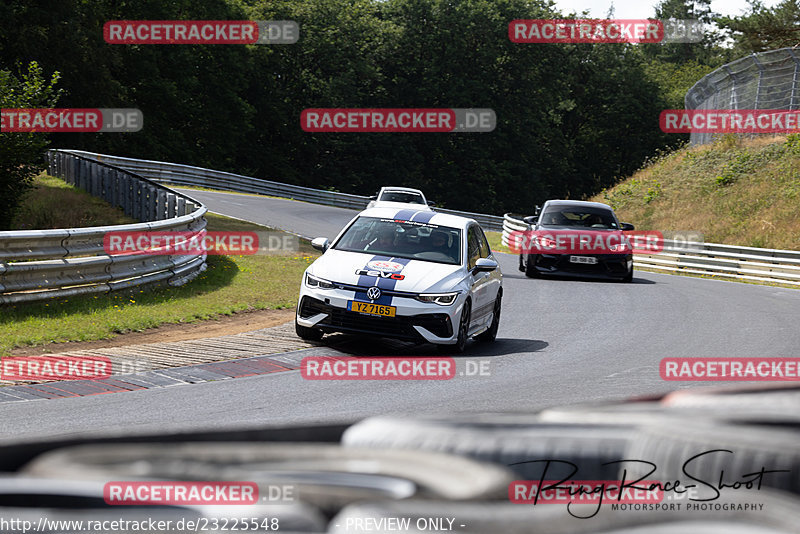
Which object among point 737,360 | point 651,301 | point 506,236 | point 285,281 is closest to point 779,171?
point 506,236

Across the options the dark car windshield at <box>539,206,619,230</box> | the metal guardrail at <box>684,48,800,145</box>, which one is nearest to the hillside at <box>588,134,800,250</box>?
the metal guardrail at <box>684,48,800,145</box>

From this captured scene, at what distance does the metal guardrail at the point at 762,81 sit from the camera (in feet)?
115

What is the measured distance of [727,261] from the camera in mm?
27953

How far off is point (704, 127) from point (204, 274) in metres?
32.9

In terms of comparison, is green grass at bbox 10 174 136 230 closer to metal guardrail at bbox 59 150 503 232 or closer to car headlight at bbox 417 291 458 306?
car headlight at bbox 417 291 458 306

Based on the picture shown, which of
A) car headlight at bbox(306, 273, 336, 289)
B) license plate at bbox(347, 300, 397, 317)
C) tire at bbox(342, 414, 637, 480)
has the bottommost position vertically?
license plate at bbox(347, 300, 397, 317)

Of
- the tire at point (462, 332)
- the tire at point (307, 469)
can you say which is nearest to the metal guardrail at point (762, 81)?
the tire at point (462, 332)

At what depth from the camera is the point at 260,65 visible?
6819 cm

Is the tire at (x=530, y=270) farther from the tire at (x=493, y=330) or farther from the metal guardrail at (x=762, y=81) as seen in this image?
the metal guardrail at (x=762, y=81)

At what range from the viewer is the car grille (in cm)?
1062

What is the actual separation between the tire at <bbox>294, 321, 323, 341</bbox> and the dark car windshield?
11.2 m

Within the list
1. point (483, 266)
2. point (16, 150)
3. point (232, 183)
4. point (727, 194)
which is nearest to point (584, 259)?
point (483, 266)

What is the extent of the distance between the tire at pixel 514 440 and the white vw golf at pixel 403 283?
8.62 m

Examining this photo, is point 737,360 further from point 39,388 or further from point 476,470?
point 476,470
